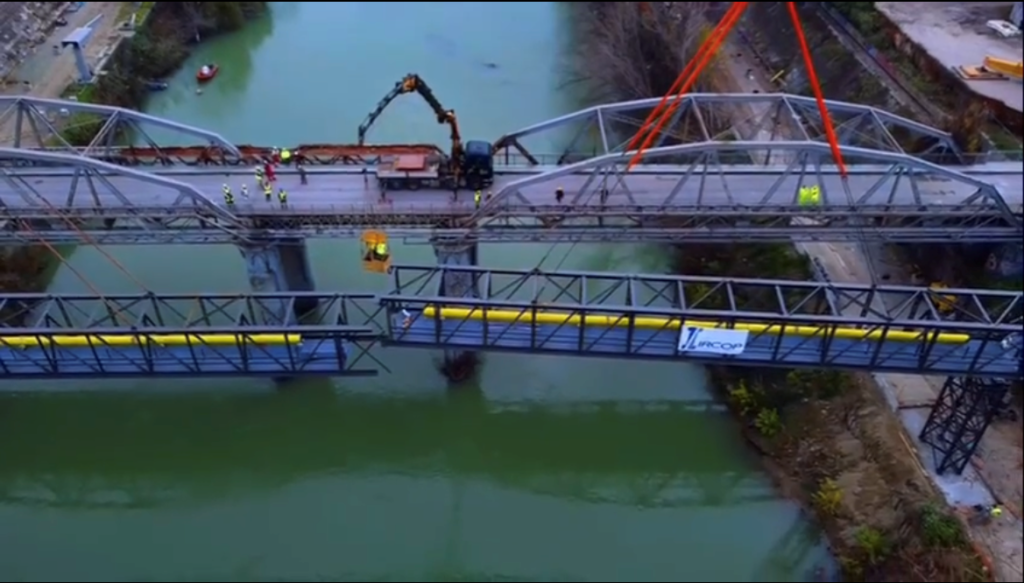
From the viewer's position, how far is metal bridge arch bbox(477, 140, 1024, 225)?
2238cm

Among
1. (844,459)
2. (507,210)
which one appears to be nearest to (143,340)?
(507,210)

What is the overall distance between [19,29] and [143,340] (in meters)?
8.12

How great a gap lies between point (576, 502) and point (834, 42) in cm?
2296

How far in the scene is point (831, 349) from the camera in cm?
1928

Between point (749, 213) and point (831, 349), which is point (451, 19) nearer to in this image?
point (749, 213)

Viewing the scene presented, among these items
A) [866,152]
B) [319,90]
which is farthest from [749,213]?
[319,90]

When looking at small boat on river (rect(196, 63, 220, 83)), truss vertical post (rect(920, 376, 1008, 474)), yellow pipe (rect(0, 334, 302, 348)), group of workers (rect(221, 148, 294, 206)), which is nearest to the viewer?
yellow pipe (rect(0, 334, 302, 348))

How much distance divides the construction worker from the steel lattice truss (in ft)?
0.58

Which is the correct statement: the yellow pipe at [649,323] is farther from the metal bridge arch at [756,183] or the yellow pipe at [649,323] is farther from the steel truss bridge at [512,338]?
the metal bridge arch at [756,183]

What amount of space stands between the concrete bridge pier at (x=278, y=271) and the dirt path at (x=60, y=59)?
6.33 m

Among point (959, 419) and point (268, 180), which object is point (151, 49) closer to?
point (268, 180)

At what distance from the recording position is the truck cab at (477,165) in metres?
24.1

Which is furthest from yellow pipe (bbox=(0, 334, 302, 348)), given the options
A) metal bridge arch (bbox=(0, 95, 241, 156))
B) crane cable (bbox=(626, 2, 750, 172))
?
crane cable (bbox=(626, 2, 750, 172))

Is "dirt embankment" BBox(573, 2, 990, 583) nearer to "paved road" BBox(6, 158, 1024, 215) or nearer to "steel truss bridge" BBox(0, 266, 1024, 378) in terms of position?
"paved road" BBox(6, 158, 1024, 215)
